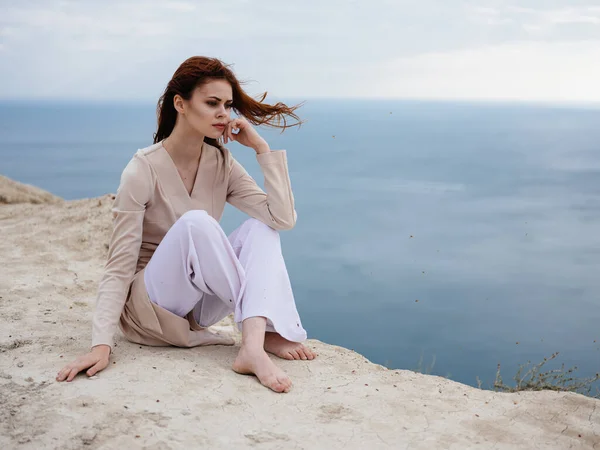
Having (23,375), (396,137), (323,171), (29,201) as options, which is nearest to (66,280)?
(23,375)

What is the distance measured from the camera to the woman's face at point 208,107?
2631 millimetres

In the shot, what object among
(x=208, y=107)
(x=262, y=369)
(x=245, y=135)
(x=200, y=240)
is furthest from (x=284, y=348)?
(x=208, y=107)

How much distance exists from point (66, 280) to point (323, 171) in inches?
1417

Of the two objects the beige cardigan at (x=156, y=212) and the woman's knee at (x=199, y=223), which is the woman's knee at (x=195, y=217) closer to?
the woman's knee at (x=199, y=223)

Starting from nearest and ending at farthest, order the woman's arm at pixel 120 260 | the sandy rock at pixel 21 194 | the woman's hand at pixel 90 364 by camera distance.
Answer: the woman's hand at pixel 90 364 < the woman's arm at pixel 120 260 < the sandy rock at pixel 21 194

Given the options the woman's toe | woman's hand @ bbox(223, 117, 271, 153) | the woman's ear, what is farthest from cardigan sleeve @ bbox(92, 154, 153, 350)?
the woman's toe

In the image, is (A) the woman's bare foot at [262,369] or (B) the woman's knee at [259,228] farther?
(B) the woman's knee at [259,228]

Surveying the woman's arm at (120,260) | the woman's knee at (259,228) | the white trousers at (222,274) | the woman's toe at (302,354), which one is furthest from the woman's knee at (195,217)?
the woman's toe at (302,354)

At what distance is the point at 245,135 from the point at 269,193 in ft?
0.97

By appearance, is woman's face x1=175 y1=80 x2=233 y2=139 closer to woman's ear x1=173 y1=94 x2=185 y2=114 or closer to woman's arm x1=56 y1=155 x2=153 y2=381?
woman's ear x1=173 y1=94 x2=185 y2=114

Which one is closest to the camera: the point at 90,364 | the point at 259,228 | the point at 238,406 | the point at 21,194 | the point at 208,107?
the point at 238,406

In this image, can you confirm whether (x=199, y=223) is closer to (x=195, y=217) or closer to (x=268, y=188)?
(x=195, y=217)

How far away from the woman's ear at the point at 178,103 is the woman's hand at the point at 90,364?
104 cm

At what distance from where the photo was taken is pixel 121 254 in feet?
8.32
